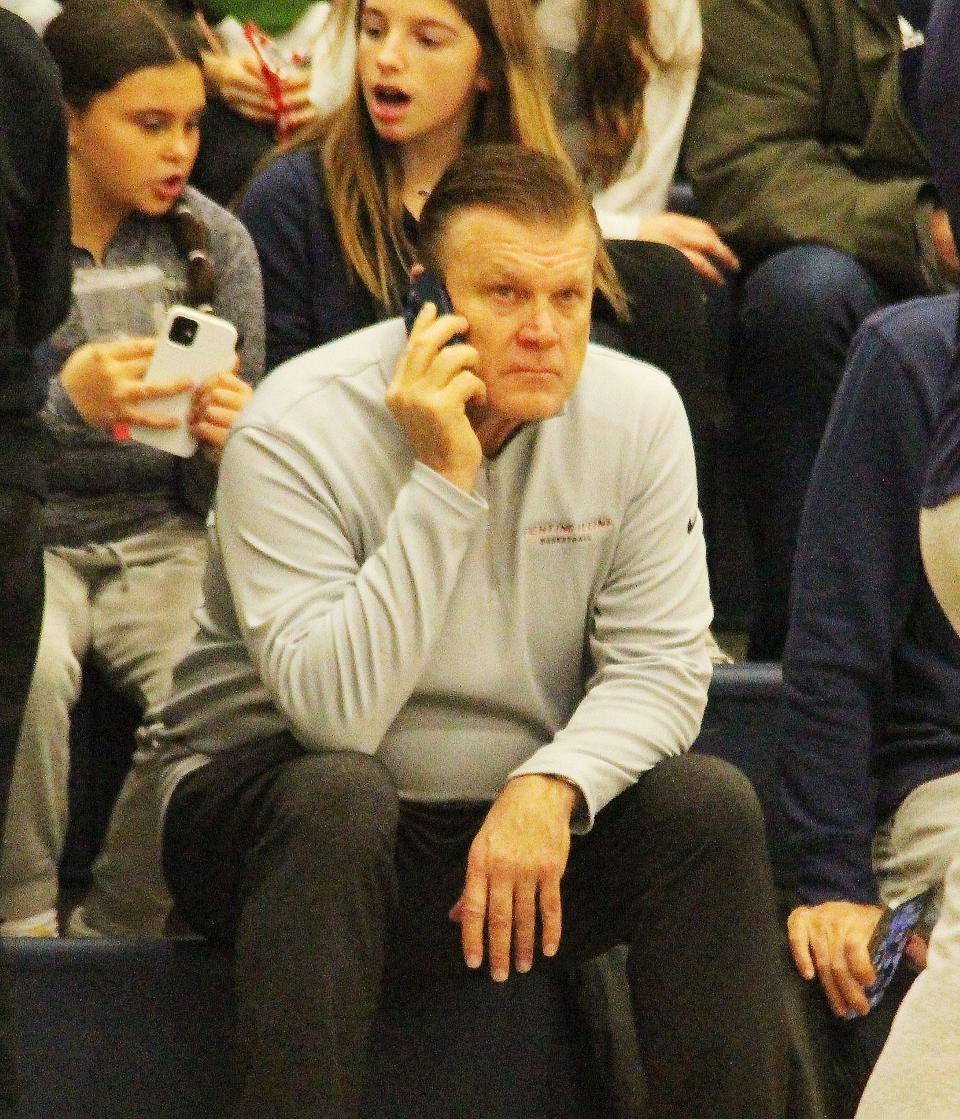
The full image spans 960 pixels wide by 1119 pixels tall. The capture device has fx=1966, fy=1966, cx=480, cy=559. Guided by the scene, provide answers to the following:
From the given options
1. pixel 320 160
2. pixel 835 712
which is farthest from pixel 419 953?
pixel 320 160

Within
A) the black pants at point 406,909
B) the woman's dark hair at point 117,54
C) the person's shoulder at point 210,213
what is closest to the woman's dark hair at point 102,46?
the woman's dark hair at point 117,54

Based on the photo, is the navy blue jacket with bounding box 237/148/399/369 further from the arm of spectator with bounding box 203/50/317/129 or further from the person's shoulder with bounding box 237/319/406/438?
the person's shoulder with bounding box 237/319/406/438

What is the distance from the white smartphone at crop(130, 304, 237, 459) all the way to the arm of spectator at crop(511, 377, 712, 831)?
1.59 feet

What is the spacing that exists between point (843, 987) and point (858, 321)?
1045 mm

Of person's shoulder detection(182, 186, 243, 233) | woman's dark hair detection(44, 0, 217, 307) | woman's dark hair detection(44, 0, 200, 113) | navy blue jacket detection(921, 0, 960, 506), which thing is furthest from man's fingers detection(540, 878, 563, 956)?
woman's dark hair detection(44, 0, 200, 113)

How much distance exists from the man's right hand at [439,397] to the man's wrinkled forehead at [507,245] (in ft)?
0.21

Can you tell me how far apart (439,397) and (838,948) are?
67 cm

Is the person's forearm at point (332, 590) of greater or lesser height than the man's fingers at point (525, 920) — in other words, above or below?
above

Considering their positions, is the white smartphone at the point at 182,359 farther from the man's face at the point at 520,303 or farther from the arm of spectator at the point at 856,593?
the arm of spectator at the point at 856,593

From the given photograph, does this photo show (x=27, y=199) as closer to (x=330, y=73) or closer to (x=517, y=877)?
(x=517, y=877)

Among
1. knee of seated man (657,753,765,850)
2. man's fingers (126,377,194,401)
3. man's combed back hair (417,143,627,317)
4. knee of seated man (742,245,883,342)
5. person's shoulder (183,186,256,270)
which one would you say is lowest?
knee of seated man (657,753,765,850)

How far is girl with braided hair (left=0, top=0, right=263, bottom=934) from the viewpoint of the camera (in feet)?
6.87

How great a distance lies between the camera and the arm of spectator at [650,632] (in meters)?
1.82

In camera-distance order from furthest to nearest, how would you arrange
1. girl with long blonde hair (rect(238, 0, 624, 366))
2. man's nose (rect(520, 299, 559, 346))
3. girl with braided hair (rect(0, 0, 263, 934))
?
girl with long blonde hair (rect(238, 0, 624, 366)) < girl with braided hair (rect(0, 0, 263, 934)) < man's nose (rect(520, 299, 559, 346))
